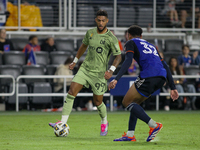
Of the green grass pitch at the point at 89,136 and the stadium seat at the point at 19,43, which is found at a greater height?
the stadium seat at the point at 19,43

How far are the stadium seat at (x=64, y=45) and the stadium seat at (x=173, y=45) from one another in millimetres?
3761

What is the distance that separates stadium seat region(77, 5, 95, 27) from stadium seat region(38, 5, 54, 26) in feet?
3.74

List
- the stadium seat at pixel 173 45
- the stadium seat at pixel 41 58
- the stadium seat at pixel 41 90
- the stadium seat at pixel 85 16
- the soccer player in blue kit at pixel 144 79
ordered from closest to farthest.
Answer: the soccer player in blue kit at pixel 144 79, the stadium seat at pixel 41 90, the stadium seat at pixel 41 58, the stadium seat at pixel 173 45, the stadium seat at pixel 85 16

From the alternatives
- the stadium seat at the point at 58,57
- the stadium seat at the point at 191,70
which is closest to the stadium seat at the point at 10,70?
the stadium seat at the point at 58,57

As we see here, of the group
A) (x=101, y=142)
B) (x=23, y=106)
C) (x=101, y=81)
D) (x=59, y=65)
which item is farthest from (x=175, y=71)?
(x=101, y=142)

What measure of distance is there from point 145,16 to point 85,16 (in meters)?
2.56

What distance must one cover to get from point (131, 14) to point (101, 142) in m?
11.5

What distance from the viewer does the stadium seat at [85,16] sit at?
16862 millimetres

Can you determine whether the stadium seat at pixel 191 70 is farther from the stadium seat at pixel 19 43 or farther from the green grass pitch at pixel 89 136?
the stadium seat at pixel 19 43

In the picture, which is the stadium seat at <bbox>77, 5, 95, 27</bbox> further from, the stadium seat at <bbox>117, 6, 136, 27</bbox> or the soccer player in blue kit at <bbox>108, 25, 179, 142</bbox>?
the soccer player in blue kit at <bbox>108, 25, 179, 142</bbox>

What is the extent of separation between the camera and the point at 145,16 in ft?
56.8

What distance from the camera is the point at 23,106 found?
43.7 feet

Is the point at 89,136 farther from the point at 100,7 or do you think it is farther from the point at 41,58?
the point at 100,7

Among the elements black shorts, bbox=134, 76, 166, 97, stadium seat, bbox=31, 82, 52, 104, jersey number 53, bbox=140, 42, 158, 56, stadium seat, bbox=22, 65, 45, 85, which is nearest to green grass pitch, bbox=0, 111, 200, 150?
black shorts, bbox=134, 76, 166, 97
